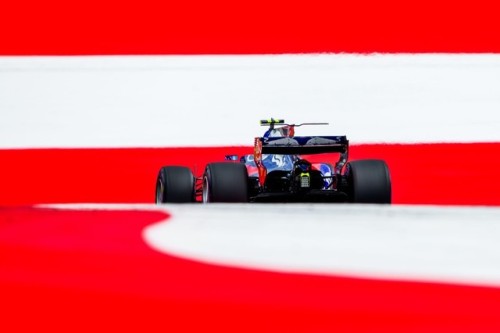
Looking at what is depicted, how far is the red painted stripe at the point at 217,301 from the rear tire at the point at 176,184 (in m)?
3.78

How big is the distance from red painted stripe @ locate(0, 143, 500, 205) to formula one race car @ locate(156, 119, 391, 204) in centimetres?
32

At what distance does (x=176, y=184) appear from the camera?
19.0 feet

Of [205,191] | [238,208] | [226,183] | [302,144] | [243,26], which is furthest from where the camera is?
[243,26]

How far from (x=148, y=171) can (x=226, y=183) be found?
36.5 inches

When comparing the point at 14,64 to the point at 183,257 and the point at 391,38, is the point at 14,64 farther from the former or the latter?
the point at 183,257

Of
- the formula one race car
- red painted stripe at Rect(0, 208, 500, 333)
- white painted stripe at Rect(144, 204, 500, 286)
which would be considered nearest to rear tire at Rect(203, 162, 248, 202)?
the formula one race car

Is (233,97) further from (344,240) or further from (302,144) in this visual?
(344,240)

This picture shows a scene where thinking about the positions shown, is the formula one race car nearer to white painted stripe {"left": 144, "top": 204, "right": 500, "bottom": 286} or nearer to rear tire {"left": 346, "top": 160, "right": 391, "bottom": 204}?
rear tire {"left": 346, "top": 160, "right": 391, "bottom": 204}

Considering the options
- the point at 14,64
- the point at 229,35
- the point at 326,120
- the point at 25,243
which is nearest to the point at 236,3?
the point at 229,35

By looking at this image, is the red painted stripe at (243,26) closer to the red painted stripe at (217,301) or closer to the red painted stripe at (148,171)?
the red painted stripe at (148,171)

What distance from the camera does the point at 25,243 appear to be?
7.74 feet

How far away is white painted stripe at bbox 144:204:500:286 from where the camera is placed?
6.49 ft

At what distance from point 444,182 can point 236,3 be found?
1.77 meters

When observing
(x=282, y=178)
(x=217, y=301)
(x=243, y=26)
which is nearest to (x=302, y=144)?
(x=282, y=178)
